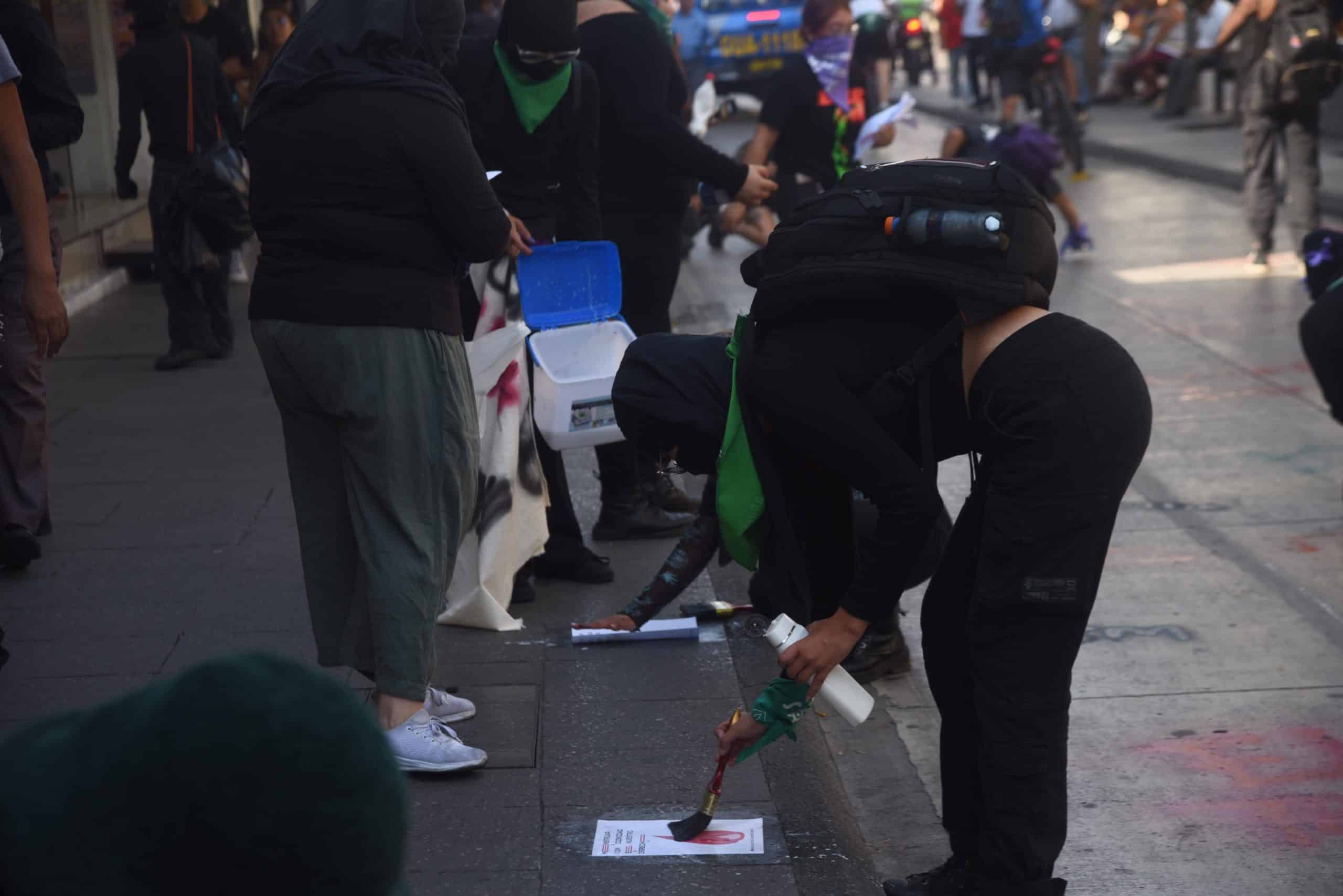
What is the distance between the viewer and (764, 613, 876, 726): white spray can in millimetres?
2865

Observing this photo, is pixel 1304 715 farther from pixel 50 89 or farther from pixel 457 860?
pixel 50 89

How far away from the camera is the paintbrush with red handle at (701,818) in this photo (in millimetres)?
3273

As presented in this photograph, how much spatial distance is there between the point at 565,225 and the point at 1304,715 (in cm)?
252

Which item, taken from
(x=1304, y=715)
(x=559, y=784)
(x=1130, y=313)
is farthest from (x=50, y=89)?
(x=1130, y=313)

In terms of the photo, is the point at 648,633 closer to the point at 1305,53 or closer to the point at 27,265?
the point at 27,265

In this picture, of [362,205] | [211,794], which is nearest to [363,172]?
[362,205]

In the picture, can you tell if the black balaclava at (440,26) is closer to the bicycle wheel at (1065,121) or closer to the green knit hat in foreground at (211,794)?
the green knit hat in foreground at (211,794)

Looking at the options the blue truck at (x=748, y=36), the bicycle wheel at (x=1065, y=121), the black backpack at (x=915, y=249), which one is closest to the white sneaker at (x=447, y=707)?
the black backpack at (x=915, y=249)

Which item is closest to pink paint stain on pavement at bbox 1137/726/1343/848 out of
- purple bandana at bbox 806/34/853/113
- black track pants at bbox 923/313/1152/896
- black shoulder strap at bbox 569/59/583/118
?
black track pants at bbox 923/313/1152/896

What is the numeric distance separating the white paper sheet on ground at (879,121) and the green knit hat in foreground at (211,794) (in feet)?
20.0

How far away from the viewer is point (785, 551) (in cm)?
279

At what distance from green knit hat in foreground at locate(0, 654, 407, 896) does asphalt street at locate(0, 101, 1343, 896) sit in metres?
0.66

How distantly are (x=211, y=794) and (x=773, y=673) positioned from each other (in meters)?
3.37

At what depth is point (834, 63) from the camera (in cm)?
680
